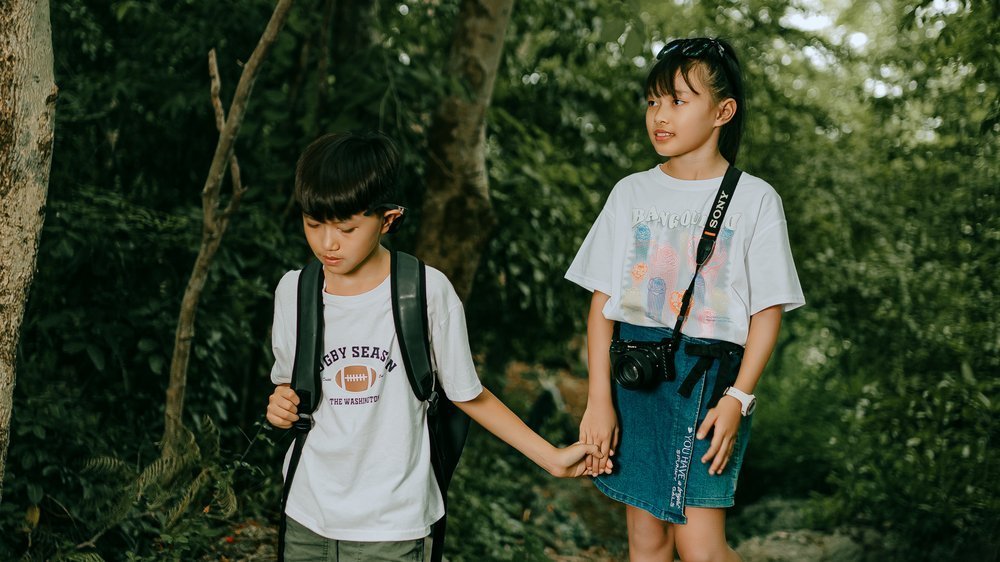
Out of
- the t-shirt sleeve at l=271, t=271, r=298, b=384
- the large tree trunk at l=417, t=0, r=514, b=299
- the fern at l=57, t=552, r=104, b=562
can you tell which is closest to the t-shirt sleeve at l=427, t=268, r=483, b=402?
the t-shirt sleeve at l=271, t=271, r=298, b=384

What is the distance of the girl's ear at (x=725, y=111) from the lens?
242 centimetres

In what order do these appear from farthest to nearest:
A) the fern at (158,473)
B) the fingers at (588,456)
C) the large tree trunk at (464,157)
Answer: the large tree trunk at (464,157) < the fern at (158,473) < the fingers at (588,456)

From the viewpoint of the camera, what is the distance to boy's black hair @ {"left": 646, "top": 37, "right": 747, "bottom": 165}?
93.9 inches

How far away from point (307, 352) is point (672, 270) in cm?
96

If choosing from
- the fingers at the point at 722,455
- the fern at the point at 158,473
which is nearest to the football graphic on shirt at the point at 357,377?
the fingers at the point at 722,455

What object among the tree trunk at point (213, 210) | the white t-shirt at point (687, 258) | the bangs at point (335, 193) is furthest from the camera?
the tree trunk at point (213, 210)

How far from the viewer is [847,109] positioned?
852cm

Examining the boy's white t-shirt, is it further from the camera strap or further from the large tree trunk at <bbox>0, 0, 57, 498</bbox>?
the large tree trunk at <bbox>0, 0, 57, 498</bbox>

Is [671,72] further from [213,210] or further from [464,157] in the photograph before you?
[464,157]

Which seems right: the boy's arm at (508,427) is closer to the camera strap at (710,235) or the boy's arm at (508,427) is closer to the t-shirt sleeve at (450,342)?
the t-shirt sleeve at (450,342)

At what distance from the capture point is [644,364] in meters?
2.38

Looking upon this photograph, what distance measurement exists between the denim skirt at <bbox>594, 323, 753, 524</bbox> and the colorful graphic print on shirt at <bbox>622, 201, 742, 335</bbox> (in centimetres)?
6

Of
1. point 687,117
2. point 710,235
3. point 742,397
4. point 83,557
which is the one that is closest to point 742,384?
point 742,397

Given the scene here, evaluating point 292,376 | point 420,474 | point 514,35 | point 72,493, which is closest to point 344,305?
point 292,376
